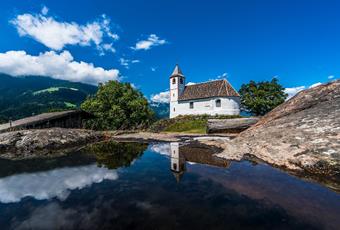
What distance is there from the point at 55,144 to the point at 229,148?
6167 mm

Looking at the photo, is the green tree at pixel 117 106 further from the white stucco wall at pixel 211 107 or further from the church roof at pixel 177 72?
the church roof at pixel 177 72

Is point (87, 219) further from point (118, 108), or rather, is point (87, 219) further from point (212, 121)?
point (118, 108)

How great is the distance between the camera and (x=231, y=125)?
14055mm

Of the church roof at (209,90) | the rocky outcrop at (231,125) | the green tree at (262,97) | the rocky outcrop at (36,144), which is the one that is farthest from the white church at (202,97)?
the rocky outcrop at (36,144)

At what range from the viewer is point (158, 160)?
564 cm

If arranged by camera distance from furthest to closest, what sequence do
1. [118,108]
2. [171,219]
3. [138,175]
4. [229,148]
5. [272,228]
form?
[118,108] < [229,148] < [138,175] < [171,219] < [272,228]

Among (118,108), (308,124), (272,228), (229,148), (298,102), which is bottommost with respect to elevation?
(272,228)

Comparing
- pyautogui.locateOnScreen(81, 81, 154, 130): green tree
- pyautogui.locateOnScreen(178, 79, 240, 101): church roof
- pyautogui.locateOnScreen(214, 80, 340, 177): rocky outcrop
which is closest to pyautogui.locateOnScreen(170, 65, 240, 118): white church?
pyautogui.locateOnScreen(178, 79, 240, 101): church roof

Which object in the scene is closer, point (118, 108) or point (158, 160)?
point (158, 160)

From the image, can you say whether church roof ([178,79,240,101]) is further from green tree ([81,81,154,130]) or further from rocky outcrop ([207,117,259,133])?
rocky outcrop ([207,117,259,133])

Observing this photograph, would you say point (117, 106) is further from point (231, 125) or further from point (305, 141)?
point (305, 141)

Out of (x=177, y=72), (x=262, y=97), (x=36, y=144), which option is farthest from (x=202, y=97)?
(x=36, y=144)

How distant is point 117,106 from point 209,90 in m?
21.0

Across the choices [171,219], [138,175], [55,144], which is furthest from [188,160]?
[55,144]
